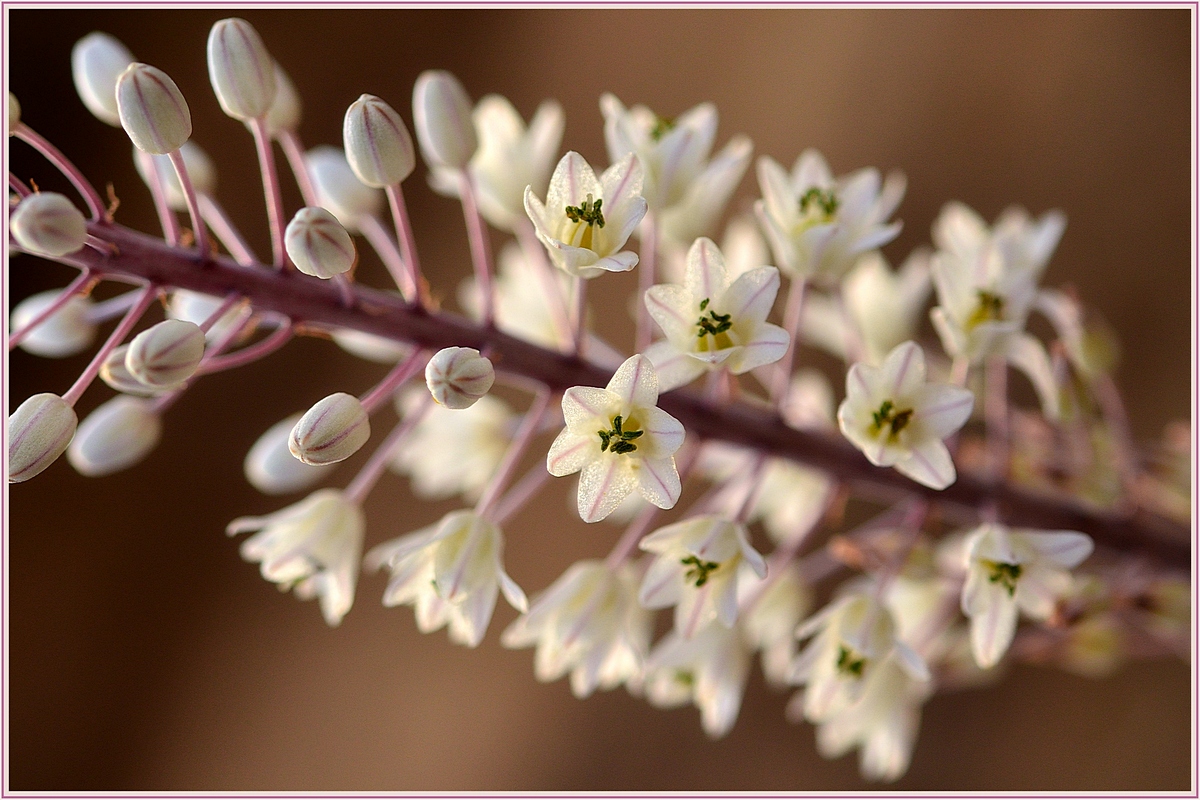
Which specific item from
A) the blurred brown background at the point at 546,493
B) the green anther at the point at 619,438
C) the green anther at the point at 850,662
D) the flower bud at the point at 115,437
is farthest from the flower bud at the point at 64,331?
the blurred brown background at the point at 546,493

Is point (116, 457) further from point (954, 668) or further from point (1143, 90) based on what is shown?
point (1143, 90)

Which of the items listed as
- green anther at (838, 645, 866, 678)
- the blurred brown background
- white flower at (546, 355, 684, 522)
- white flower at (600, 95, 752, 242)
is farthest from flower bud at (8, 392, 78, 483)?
the blurred brown background

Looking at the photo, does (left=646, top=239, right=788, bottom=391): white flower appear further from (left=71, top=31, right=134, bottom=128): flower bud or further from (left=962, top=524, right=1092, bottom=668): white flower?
(left=71, top=31, right=134, bottom=128): flower bud

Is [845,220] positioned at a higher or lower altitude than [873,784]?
higher

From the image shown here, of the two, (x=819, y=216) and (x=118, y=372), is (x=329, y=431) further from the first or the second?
(x=819, y=216)

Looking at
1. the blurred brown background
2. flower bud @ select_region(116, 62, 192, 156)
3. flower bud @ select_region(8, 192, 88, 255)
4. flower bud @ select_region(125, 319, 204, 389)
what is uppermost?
flower bud @ select_region(116, 62, 192, 156)

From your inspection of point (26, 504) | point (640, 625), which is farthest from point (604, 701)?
point (26, 504)
